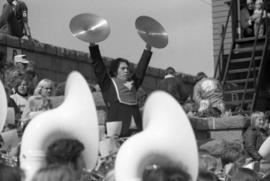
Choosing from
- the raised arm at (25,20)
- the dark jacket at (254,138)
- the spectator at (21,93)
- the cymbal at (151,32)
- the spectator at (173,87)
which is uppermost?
the raised arm at (25,20)

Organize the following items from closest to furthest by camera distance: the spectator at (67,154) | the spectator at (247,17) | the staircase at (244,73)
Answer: the spectator at (67,154)
the staircase at (244,73)
the spectator at (247,17)

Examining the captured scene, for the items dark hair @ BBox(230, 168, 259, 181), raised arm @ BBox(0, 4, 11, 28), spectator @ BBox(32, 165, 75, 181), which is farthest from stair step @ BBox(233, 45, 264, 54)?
spectator @ BBox(32, 165, 75, 181)

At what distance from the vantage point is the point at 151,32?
9328mm

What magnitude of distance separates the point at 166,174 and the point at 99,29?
4.83 meters

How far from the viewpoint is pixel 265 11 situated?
17.5m

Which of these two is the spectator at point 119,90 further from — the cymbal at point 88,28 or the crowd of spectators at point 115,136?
the cymbal at point 88,28

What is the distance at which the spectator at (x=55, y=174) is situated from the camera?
403 centimetres

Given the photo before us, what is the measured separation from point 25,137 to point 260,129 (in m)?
5.22

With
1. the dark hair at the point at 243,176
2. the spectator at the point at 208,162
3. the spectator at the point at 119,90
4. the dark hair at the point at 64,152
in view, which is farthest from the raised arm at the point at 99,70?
the dark hair at the point at 64,152

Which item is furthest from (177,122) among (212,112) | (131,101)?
(212,112)

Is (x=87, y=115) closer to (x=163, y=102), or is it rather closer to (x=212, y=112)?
(x=163, y=102)

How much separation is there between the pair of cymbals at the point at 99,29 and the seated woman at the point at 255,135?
1299 mm

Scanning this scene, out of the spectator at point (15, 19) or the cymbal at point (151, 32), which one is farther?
the spectator at point (15, 19)

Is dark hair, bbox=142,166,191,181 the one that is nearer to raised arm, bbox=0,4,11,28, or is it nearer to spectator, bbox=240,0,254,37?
raised arm, bbox=0,4,11,28
